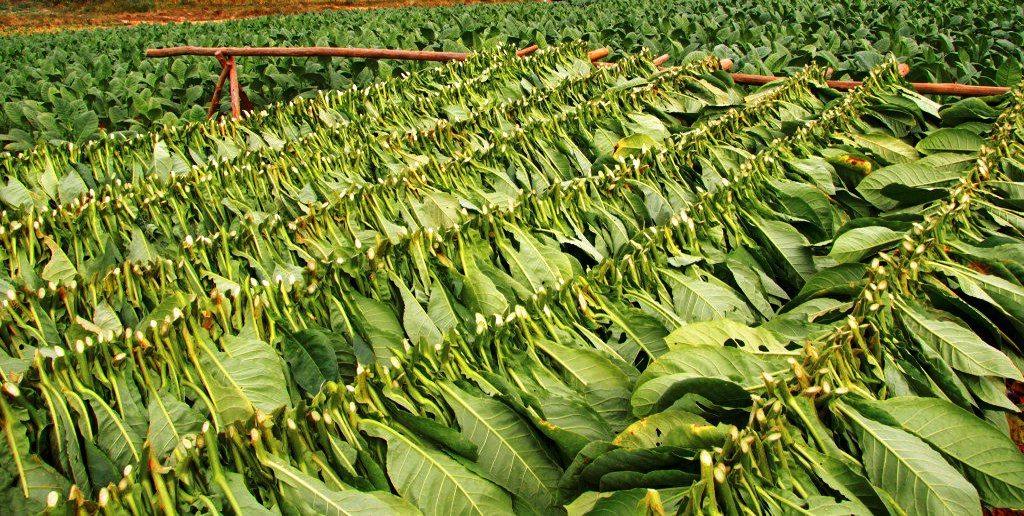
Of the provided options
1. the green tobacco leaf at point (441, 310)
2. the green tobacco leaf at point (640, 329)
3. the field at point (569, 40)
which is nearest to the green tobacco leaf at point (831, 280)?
the green tobacco leaf at point (640, 329)

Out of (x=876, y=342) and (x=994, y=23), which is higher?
(x=994, y=23)

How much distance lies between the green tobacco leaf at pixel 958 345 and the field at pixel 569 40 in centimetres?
389

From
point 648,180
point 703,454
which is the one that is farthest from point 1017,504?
point 648,180

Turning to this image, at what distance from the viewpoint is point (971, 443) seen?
1701 mm

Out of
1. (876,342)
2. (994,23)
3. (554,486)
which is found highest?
(994,23)

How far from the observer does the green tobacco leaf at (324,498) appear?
148 centimetres

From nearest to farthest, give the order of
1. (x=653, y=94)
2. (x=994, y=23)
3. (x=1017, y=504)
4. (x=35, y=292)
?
(x=1017, y=504), (x=35, y=292), (x=653, y=94), (x=994, y=23)

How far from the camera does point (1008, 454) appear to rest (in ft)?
5.45

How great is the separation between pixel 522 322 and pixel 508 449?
0.45 m

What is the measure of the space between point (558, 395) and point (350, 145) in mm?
2676

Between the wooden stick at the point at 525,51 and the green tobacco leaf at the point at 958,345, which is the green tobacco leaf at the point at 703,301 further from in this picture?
the wooden stick at the point at 525,51

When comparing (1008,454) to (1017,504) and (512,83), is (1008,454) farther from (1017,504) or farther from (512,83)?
(512,83)

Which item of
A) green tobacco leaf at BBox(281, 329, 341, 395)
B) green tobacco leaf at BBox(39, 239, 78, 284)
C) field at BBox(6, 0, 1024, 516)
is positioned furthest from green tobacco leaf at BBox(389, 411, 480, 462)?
green tobacco leaf at BBox(39, 239, 78, 284)

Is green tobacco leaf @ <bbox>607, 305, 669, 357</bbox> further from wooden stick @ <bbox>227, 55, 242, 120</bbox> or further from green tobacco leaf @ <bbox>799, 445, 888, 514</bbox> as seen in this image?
wooden stick @ <bbox>227, 55, 242, 120</bbox>
